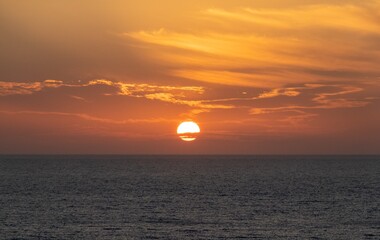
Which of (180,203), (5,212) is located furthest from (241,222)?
(5,212)

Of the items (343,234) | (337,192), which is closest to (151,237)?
(343,234)

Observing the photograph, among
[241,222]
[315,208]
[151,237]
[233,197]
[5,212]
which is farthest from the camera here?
[233,197]

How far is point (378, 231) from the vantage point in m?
62.7

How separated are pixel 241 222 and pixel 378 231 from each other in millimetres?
15192

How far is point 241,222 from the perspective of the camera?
68500mm

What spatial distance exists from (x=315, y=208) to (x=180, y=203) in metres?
20.6

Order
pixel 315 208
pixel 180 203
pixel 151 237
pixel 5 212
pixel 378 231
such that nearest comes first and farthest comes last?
pixel 151 237 → pixel 378 231 → pixel 5 212 → pixel 315 208 → pixel 180 203

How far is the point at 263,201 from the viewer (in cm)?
9638

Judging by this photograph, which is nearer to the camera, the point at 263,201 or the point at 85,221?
the point at 85,221

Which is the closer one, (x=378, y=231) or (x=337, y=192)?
(x=378, y=231)

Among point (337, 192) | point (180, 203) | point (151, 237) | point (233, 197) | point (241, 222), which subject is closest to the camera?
point (151, 237)

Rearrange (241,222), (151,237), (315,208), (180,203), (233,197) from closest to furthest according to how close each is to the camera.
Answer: (151,237), (241,222), (315,208), (180,203), (233,197)

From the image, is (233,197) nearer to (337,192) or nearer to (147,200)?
(147,200)

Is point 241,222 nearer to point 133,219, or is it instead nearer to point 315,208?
point 133,219
